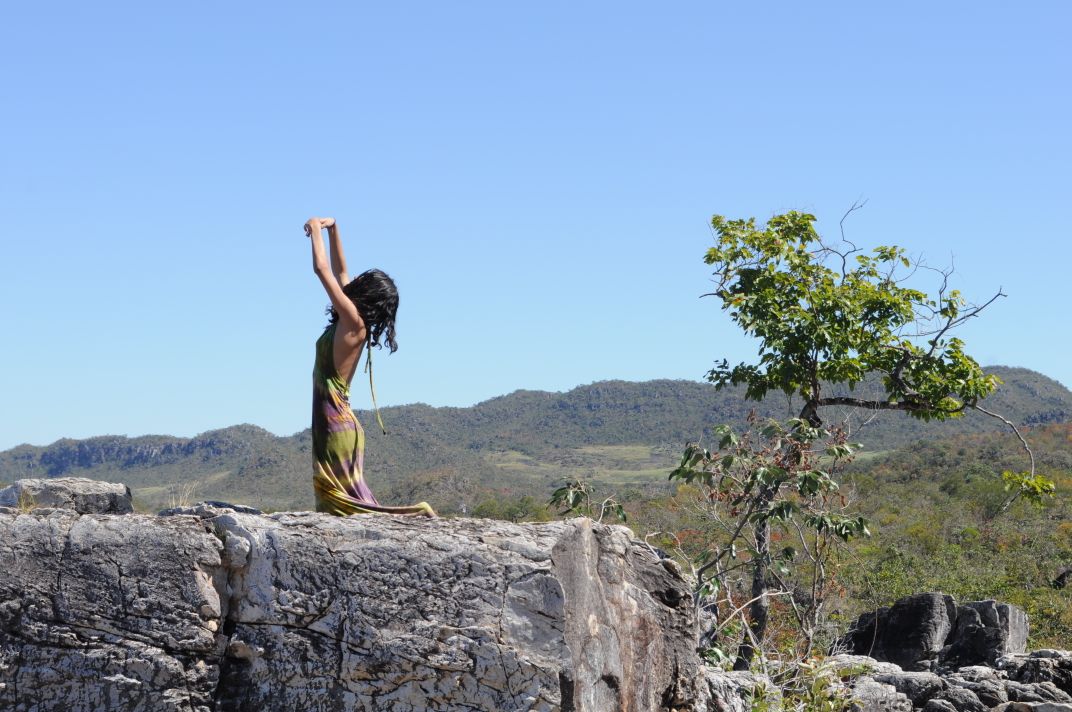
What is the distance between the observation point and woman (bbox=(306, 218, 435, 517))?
5117 millimetres

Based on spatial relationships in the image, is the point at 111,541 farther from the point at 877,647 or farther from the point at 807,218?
the point at 877,647

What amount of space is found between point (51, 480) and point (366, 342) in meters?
1.81

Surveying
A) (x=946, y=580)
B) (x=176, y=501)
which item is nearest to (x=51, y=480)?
(x=176, y=501)

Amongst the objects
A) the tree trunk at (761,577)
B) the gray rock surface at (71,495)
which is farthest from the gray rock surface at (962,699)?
the gray rock surface at (71,495)

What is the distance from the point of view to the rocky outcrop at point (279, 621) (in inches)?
169

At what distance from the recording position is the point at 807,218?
36.5 feet

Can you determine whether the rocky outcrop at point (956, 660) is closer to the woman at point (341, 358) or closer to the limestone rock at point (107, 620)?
the woman at point (341, 358)

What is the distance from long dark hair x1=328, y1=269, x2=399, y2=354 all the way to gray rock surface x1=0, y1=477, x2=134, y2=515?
144 centimetres

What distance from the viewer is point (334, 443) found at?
5.14 meters

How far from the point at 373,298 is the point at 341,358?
29 centimetres

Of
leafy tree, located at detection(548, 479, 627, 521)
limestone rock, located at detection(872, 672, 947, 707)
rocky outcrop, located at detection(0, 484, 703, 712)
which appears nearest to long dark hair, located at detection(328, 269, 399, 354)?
rocky outcrop, located at detection(0, 484, 703, 712)

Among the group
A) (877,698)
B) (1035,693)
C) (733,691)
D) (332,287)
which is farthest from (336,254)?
(1035,693)

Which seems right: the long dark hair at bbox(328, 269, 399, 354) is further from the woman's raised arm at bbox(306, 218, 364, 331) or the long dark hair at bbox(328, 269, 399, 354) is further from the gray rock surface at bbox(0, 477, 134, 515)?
the gray rock surface at bbox(0, 477, 134, 515)

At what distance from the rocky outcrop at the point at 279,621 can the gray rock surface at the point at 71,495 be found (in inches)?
Answer: 44.2
